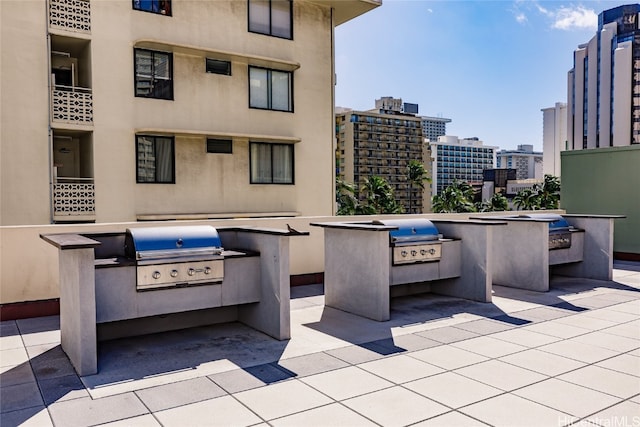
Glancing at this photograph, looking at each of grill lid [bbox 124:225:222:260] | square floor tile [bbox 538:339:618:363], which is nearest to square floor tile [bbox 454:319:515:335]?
square floor tile [bbox 538:339:618:363]

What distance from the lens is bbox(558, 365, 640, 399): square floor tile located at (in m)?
4.73

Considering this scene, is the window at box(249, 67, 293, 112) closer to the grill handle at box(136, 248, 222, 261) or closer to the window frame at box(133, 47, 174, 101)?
the window frame at box(133, 47, 174, 101)

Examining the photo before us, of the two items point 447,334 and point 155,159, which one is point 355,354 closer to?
point 447,334

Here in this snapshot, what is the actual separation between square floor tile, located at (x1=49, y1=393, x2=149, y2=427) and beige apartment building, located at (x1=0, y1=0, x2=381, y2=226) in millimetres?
10221

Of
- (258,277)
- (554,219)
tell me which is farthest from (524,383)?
(554,219)

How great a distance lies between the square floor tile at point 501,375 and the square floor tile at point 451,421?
0.84 m

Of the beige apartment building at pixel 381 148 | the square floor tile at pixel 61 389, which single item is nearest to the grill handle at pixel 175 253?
the square floor tile at pixel 61 389

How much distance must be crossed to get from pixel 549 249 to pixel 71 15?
13470 millimetres

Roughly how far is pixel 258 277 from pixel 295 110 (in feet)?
37.9

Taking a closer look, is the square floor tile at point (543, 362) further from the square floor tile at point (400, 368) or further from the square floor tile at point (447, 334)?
the square floor tile at point (400, 368)

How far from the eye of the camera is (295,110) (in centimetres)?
1752

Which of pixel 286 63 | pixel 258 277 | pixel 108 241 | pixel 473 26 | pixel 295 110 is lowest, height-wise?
pixel 258 277

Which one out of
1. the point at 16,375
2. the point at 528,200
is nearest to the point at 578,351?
the point at 16,375

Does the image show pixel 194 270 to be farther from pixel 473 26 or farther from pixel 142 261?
pixel 473 26
